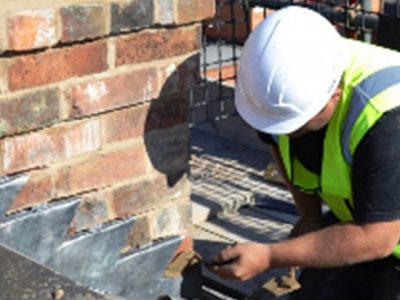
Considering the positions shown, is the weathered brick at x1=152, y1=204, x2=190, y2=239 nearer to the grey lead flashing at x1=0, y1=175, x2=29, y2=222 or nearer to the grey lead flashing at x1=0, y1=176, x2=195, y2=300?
the grey lead flashing at x1=0, y1=176, x2=195, y2=300

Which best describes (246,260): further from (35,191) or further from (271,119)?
(35,191)

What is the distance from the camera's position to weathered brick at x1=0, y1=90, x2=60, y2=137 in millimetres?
3059

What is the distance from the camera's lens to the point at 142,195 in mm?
3572

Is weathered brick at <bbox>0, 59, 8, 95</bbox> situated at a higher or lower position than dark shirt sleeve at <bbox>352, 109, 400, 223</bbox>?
higher

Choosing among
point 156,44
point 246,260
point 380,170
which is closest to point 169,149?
point 156,44

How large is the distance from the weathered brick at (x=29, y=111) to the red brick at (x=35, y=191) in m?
0.19

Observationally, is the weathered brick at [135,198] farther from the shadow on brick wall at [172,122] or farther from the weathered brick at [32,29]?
the weathered brick at [32,29]

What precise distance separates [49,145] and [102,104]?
24 cm

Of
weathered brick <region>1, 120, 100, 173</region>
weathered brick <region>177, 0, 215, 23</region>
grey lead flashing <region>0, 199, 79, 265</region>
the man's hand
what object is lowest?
the man's hand

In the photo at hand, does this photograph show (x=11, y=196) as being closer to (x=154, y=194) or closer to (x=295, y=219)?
(x=154, y=194)

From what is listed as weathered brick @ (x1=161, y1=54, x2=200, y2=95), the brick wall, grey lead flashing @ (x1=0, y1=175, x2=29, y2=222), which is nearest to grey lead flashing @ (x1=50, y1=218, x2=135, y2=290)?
the brick wall

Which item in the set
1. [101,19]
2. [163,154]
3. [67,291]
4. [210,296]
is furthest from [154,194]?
[67,291]

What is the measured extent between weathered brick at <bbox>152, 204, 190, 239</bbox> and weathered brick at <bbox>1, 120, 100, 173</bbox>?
46 cm

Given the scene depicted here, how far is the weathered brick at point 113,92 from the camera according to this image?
10.6 ft
